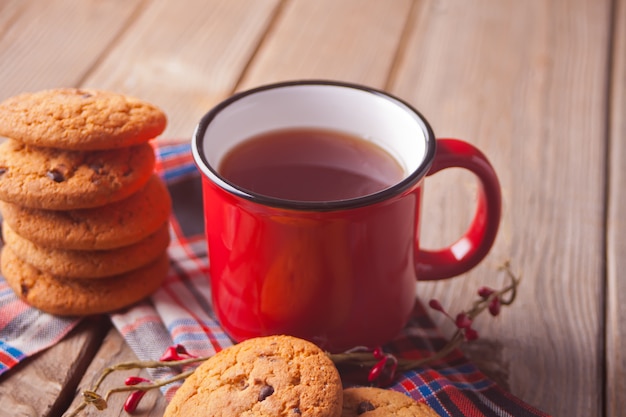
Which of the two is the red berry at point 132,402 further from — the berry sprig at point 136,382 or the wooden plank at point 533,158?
the wooden plank at point 533,158

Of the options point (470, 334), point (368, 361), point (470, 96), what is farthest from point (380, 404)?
point (470, 96)

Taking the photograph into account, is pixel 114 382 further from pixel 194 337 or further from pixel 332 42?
pixel 332 42

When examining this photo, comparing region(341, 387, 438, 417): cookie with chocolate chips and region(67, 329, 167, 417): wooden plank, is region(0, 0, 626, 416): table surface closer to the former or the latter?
region(67, 329, 167, 417): wooden plank

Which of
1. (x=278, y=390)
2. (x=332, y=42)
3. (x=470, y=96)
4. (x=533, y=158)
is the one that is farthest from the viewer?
(x=332, y=42)

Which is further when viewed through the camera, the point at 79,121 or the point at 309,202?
the point at 79,121

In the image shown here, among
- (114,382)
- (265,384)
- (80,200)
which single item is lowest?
(114,382)

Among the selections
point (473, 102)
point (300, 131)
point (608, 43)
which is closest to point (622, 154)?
point (473, 102)

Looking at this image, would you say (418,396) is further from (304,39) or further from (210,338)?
(304,39)
